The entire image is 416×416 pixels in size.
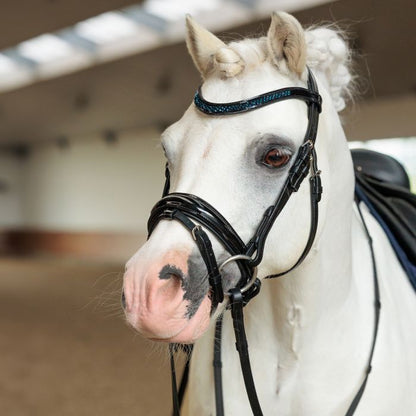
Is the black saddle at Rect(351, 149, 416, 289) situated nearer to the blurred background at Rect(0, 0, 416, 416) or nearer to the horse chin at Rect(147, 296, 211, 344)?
the blurred background at Rect(0, 0, 416, 416)

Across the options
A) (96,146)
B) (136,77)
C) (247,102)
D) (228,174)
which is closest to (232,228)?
(228,174)

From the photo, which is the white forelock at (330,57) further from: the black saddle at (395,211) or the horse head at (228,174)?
the black saddle at (395,211)

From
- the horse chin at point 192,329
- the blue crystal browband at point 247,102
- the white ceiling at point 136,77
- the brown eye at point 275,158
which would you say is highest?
the white ceiling at point 136,77

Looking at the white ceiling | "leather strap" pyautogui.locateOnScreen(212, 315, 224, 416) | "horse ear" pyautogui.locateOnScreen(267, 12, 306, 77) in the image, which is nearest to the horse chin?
"leather strap" pyautogui.locateOnScreen(212, 315, 224, 416)

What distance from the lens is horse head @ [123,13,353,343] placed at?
912mm

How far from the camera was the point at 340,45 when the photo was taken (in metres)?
1.28

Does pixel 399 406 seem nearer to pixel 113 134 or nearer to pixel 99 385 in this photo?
pixel 99 385

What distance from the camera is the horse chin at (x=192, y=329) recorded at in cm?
→ 93

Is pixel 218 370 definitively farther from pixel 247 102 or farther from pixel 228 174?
pixel 247 102

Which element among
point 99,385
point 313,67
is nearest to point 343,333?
point 313,67

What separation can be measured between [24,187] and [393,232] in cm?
1693

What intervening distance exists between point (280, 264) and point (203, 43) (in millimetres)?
516

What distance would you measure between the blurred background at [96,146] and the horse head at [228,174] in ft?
0.81

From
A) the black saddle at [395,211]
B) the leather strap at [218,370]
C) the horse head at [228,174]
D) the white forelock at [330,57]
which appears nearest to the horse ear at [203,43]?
the horse head at [228,174]
